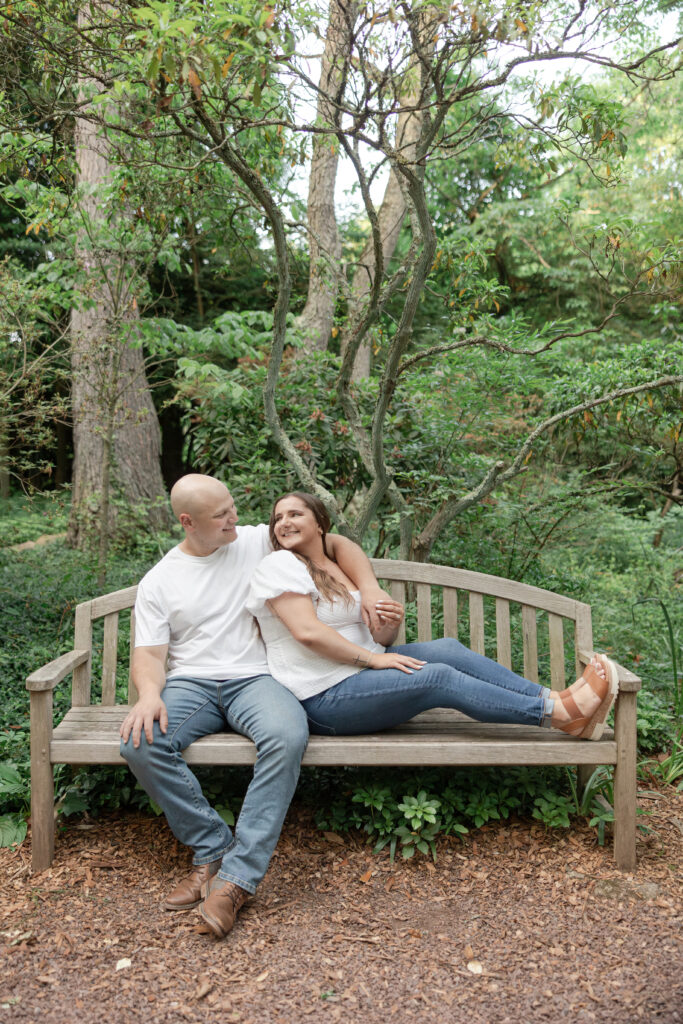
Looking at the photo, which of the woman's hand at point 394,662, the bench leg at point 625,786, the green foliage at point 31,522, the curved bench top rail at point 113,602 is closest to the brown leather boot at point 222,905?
the woman's hand at point 394,662

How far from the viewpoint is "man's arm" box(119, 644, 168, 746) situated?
2.76 meters

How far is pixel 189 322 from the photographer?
13.8 m

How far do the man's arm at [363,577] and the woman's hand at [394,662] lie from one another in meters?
0.16

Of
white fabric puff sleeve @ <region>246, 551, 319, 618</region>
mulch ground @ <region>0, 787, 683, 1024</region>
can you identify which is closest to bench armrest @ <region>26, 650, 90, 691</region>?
mulch ground @ <region>0, 787, 683, 1024</region>

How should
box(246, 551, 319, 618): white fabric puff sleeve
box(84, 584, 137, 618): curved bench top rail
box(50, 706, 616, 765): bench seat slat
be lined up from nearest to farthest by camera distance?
box(50, 706, 616, 765): bench seat slat < box(246, 551, 319, 618): white fabric puff sleeve < box(84, 584, 137, 618): curved bench top rail

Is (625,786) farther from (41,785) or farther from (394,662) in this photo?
(41,785)

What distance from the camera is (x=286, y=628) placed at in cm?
308


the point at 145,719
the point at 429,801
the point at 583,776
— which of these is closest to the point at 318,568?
the point at 145,719

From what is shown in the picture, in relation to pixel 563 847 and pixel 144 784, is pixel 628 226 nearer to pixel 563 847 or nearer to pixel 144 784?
pixel 563 847

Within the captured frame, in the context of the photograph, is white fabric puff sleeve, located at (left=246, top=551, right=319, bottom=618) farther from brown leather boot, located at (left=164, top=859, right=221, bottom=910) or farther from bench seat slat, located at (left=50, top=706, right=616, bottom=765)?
brown leather boot, located at (left=164, top=859, right=221, bottom=910)

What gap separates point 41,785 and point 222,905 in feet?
2.85

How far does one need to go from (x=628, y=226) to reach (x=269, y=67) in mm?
1989

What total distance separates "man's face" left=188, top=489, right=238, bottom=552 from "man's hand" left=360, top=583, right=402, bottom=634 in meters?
0.60

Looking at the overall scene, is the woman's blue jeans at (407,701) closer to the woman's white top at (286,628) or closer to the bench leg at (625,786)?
the woman's white top at (286,628)
